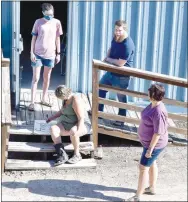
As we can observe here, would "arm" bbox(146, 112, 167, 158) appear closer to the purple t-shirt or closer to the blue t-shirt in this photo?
the purple t-shirt

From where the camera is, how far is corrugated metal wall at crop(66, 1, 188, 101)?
10891mm

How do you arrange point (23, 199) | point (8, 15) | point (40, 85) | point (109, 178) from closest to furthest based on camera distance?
point (23, 199) < point (109, 178) < point (8, 15) < point (40, 85)

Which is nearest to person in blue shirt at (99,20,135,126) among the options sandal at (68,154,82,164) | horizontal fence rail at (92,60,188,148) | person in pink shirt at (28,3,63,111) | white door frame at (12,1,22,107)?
horizontal fence rail at (92,60,188,148)

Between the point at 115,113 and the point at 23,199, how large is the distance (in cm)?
266

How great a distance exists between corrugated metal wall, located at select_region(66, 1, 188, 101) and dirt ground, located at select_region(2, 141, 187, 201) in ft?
5.88

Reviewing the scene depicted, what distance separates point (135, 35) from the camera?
11062 millimetres

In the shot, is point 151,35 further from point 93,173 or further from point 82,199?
point 82,199

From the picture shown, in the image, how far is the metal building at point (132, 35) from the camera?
35.7 feet

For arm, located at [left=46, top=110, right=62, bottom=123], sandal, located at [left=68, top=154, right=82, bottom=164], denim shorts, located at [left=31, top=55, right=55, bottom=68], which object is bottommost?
sandal, located at [left=68, top=154, right=82, bottom=164]

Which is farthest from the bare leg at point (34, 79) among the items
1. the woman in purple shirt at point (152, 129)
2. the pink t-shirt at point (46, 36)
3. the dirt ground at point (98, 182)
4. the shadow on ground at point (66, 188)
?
the woman in purple shirt at point (152, 129)

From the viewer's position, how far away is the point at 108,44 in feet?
36.2

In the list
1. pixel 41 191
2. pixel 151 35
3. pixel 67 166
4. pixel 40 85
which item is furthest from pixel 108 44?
pixel 41 191

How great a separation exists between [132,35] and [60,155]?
8.55 feet

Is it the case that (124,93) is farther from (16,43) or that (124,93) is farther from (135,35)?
(16,43)
